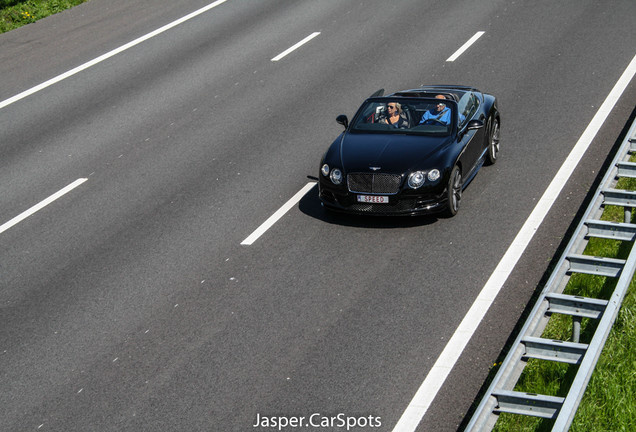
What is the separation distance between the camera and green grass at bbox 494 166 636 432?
302 inches

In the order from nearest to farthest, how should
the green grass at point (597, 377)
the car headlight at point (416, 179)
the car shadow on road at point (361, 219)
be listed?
the green grass at point (597, 377)
the car headlight at point (416, 179)
the car shadow on road at point (361, 219)

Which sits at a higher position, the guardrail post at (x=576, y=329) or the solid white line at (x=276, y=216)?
the guardrail post at (x=576, y=329)

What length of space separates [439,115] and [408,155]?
1.18 meters

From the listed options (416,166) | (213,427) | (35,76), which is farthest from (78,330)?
(35,76)

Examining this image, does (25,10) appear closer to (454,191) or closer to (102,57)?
(102,57)

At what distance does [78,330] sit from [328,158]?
14.1 feet

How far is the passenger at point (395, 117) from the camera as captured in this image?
13016mm

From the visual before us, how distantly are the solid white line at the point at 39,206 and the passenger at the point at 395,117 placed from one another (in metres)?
5.26

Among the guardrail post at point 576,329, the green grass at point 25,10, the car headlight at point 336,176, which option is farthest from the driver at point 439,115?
the green grass at point 25,10

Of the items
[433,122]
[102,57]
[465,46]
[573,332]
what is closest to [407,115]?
[433,122]

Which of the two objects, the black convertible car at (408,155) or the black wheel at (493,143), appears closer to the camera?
the black convertible car at (408,155)

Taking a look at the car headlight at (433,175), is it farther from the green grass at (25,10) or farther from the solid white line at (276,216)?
the green grass at (25,10)

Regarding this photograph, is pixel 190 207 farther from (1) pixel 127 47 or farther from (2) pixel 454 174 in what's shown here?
(1) pixel 127 47

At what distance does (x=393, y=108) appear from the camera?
13273mm
